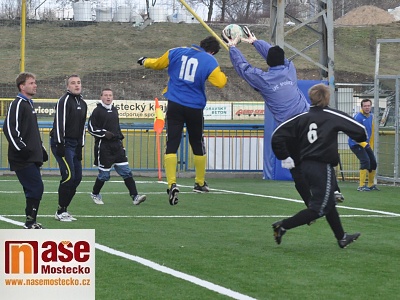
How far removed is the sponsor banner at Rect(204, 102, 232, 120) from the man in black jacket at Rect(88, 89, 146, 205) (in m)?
35.6

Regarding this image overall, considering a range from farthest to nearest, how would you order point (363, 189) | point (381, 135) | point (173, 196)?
point (381, 135)
point (363, 189)
point (173, 196)

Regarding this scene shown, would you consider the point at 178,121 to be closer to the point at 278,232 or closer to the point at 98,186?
the point at 98,186

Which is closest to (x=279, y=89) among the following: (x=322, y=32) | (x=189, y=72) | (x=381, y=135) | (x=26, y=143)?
(x=189, y=72)

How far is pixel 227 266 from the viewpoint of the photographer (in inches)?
351

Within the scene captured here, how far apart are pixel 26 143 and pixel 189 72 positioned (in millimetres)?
3170

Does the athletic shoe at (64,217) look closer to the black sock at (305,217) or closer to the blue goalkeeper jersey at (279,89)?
the blue goalkeeper jersey at (279,89)

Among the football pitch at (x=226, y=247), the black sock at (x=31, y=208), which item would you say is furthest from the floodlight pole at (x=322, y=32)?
the black sock at (x=31, y=208)

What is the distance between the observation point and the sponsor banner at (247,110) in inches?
2016

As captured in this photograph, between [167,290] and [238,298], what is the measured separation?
0.63 meters

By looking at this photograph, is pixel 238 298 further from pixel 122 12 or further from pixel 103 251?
pixel 122 12

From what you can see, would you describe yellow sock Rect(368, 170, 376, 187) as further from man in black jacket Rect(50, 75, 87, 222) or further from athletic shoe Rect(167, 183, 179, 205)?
man in black jacket Rect(50, 75, 87, 222)

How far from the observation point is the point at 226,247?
1014 centimetres

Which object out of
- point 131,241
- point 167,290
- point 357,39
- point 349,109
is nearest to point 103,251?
point 131,241

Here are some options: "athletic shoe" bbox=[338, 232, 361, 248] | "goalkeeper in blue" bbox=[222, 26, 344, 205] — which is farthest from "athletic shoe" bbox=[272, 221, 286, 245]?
"goalkeeper in blue" bbox=[222, 26, 344, 205]
